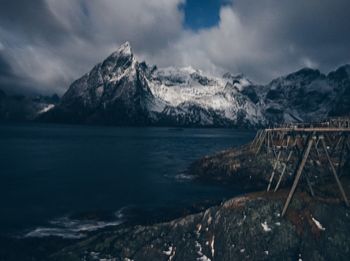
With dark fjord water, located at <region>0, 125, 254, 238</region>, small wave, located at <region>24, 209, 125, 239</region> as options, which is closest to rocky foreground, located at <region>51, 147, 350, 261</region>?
small wave, located at <region>24, 209, 125, 239</region>

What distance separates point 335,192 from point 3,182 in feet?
199

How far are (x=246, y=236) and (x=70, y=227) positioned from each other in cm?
2346

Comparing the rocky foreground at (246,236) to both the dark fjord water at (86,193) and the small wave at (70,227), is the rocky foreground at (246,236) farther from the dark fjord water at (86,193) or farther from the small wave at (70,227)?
the dark fjord water at (86,193)

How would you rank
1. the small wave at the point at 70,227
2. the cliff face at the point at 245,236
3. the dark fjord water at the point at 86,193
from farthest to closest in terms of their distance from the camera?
the dark fjord water at the point at 86,193
the small wave at the point at 70,227
the cliff face at the point at 245,236

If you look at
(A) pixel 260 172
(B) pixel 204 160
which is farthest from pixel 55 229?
(B) pixel 204 160

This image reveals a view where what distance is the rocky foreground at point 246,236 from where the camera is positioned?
22.4 metres

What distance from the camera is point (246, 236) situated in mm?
23750

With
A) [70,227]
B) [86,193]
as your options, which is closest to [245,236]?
[70,227]

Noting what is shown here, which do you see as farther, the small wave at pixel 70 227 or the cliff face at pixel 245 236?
the small wave at pixel 70 227

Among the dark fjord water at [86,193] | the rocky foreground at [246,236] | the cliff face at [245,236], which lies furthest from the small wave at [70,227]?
the cliff face at [245,236]

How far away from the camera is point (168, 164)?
89.8 m

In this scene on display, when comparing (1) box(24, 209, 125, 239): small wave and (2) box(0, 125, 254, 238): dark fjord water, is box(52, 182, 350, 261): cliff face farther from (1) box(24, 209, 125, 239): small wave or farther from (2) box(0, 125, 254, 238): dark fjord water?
(2) box(0, 125, 254, 238): dark fjord water

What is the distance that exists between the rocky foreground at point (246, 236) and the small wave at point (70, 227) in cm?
753

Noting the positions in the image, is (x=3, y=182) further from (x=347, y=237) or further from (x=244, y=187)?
(x=347, y=237)
